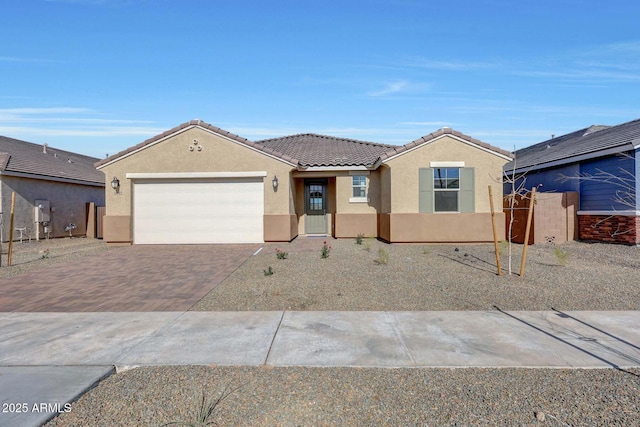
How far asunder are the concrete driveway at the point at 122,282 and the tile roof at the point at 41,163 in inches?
337

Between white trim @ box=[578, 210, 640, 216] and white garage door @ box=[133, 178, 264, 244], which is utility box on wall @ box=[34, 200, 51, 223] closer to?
white garage door @ box=[133, 178, 264, 244]

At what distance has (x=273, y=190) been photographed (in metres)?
15.2

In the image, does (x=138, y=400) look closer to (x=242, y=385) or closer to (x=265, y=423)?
(x=242, y=385)

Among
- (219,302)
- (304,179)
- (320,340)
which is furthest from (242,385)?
(304,179)

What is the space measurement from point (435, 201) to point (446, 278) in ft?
21.7

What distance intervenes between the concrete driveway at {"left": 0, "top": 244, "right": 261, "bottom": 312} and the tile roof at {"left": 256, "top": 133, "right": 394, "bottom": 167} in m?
6.18

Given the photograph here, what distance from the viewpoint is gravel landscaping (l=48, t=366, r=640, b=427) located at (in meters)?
3.11

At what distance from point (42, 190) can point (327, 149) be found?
47.0ft

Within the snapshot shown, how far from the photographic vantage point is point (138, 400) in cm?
342

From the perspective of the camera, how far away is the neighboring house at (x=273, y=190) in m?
14.5

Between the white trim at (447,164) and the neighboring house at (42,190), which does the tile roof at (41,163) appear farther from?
the white trim at (447,164)

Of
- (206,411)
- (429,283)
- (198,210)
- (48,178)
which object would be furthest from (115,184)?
(206,411)

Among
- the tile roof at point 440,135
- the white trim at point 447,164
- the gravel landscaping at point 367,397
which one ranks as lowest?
the gravel landscaping at point 367,397

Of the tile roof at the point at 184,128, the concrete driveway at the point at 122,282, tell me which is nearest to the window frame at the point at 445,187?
the tile roof at the point at 184,128
